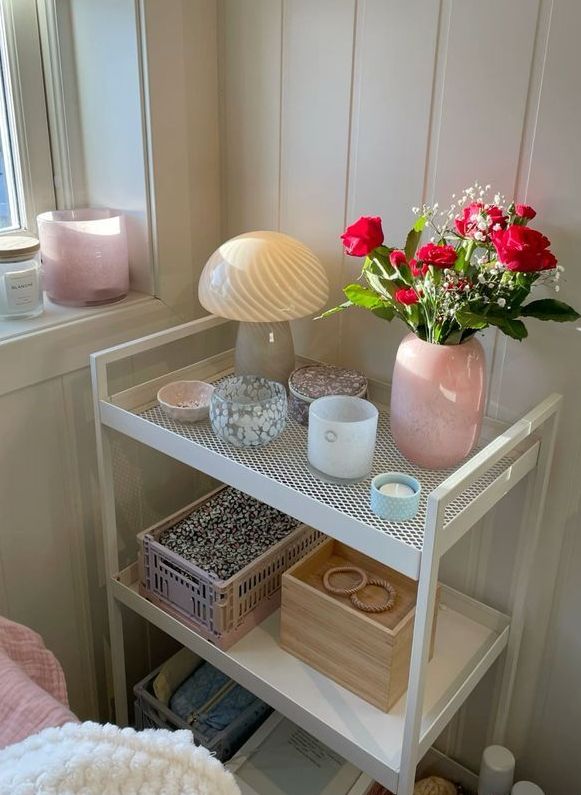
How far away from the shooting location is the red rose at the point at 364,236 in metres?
1.03

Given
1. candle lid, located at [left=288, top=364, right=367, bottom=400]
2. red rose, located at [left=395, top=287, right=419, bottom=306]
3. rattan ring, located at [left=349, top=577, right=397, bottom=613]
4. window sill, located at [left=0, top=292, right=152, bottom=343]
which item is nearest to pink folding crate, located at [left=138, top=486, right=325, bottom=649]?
rattan ring, located at [left=349, top=577, right=397, bottom=613]

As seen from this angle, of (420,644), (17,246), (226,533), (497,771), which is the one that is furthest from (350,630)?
→ (17,246)

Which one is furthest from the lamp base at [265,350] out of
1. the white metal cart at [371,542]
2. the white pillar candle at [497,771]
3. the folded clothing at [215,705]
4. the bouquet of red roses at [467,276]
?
the white pillar candle at [497,771]

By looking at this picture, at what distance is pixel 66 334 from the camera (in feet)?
4.22

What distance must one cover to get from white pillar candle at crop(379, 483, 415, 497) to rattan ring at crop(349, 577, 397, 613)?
0.24m

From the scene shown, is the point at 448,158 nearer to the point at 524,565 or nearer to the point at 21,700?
the point at 524,565

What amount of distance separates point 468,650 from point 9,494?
77 cm

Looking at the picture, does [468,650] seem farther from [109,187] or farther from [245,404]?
[109,187]

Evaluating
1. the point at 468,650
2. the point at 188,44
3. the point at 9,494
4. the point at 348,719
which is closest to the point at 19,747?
the point at 348,719

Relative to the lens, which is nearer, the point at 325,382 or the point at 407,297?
the point at 407,297

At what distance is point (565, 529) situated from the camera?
3.93ft

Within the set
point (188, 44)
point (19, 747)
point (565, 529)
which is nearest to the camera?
point (19, 747)

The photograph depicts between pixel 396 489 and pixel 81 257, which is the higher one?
pixel 81 257

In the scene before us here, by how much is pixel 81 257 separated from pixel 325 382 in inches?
18.2
